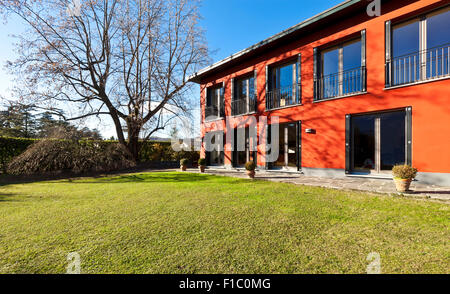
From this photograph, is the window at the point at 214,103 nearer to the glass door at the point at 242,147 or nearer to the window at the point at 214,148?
the window at the point at 214,148

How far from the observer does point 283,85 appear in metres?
9.14

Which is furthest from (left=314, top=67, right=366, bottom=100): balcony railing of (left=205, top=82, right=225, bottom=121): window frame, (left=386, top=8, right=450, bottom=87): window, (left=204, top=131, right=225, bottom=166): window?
(left=204, top=131, right=225, bottom=166): window

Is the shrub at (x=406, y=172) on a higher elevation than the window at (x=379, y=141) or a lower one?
lower

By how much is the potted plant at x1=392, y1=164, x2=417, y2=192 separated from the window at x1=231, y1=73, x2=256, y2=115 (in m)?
6.73

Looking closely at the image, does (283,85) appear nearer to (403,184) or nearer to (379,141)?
(379,141)

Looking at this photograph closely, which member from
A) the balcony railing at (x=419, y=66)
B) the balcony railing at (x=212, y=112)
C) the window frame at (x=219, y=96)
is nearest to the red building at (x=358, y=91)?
the balcony railing at (x=419, y=66)

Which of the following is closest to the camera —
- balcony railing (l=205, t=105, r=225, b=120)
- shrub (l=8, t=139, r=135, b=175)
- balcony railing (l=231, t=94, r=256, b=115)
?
shrub (l=8, t=139, r=135, b=175)

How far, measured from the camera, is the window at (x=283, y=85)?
28.0ft

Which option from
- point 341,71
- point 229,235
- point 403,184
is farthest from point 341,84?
point 229,235

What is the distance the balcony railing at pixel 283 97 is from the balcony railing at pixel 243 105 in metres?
0.95

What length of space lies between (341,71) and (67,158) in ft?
42.8

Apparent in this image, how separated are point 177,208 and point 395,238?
3.46m

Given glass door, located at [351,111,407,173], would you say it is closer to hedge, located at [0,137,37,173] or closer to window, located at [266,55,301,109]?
window, located at [266,55,301,109]

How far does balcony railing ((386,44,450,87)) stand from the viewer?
17.5ft
